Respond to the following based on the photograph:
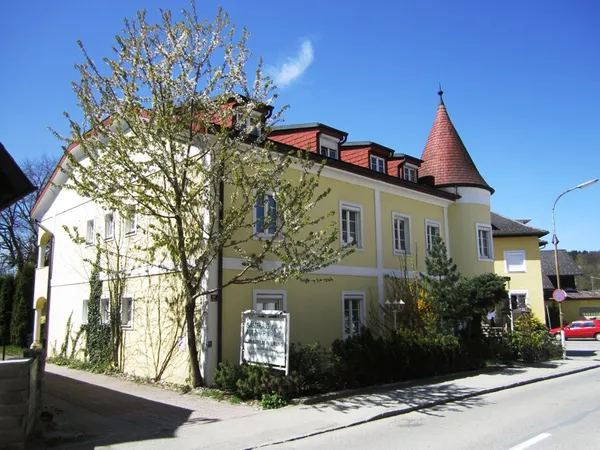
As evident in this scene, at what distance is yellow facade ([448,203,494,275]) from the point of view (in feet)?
71.4

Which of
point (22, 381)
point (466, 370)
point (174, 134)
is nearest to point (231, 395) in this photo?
point (22, 381)

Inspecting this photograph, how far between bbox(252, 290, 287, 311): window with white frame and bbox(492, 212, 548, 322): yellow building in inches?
872

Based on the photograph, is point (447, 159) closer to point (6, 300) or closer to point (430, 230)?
point (430, 230)

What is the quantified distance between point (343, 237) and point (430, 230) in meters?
5.61

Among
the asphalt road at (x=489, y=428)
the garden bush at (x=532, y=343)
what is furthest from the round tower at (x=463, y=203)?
the asphalt road at (x=489, y=428)

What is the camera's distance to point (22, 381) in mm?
7223

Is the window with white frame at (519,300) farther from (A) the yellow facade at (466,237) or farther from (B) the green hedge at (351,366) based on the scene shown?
(B) the green hedge at (351,366)

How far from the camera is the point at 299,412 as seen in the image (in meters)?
9.91

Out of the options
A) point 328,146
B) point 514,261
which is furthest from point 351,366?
point 514,261

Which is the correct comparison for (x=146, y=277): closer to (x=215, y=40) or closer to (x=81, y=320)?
(x=81, y=320)

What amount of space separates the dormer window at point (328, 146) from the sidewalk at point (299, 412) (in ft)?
26.7

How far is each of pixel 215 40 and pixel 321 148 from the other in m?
6.70

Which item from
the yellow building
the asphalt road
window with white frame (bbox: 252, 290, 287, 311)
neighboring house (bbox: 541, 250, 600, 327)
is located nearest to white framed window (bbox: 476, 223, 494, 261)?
the yellow building

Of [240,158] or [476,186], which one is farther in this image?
[476,186]
